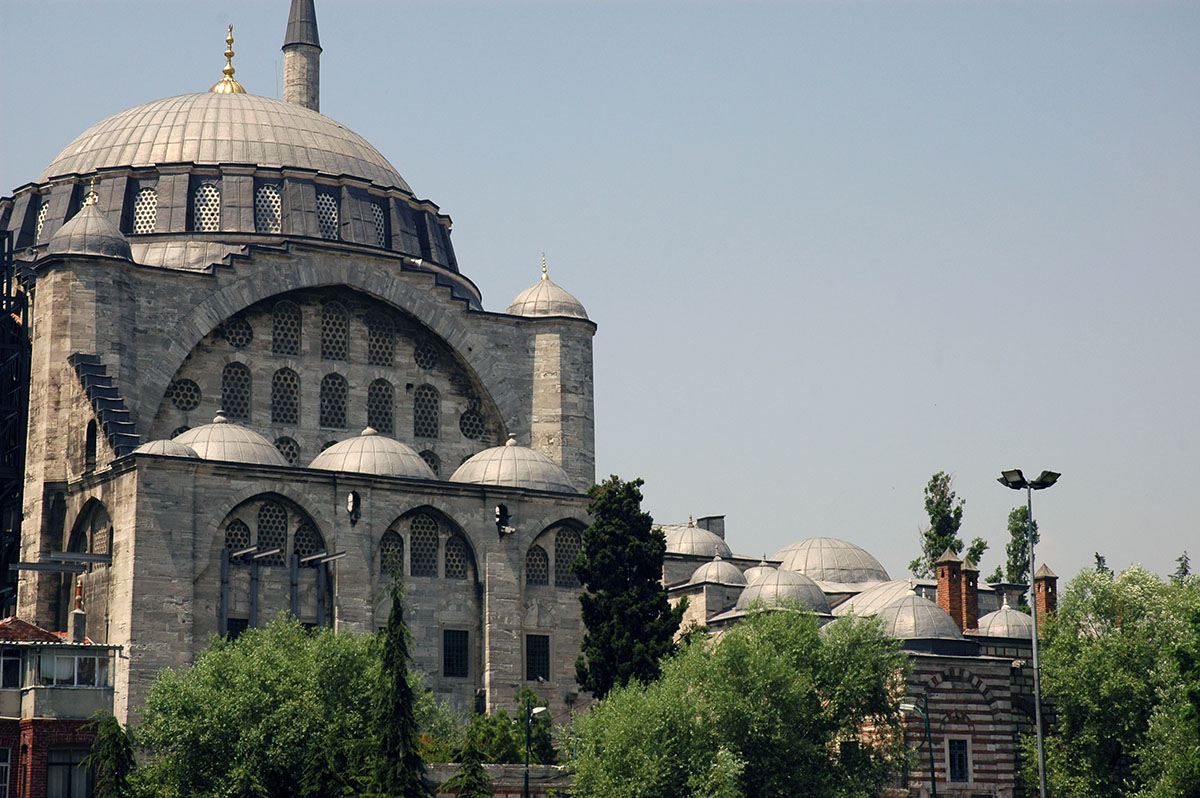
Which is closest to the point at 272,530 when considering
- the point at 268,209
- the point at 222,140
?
the point at 268,209

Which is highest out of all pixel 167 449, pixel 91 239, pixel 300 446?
pixel 91 239

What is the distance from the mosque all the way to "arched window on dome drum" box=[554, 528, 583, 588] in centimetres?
8

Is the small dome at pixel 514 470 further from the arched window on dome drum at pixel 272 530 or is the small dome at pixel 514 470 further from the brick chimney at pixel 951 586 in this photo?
the brick chimney at pixel 951 586

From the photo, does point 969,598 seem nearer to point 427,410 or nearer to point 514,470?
point 514,470

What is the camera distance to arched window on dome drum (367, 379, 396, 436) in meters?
56.3

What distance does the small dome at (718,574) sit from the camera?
56156mm

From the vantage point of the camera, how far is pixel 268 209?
2335 inches

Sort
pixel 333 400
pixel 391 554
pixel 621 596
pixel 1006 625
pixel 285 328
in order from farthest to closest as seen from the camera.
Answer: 1. pixel 1006 625
2. pixel 333 400
3. pixel 285 328
4. pixel 391 554
5. pixel 621 596

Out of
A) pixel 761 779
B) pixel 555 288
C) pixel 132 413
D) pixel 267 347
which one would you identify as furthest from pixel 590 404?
pixel 761 779

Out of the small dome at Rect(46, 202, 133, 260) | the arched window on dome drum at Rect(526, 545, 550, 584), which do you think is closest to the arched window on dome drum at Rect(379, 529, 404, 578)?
the arched window on dome drum at Rect(526, 545, 550, 584)

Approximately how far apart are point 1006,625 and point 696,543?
1012 cm

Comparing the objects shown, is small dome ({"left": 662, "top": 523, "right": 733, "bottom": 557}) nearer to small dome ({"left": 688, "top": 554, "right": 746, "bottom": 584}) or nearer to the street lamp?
small dome ({"left": 688, "top": 554, "right": 746, "bottom": 584})

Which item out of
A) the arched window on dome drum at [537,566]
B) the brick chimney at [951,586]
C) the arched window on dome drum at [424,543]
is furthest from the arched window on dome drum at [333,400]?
the brick chimney at [951,586]

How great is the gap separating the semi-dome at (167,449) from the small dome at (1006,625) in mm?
23890
